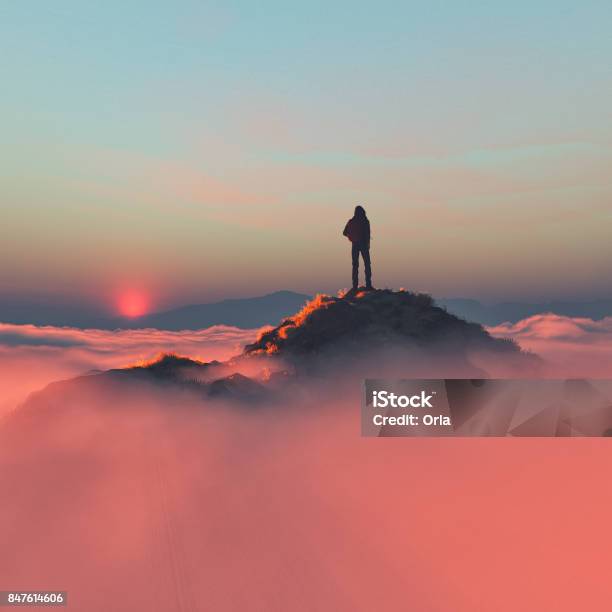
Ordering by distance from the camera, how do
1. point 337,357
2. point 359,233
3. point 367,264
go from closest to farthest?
point 337,357 < point 359,233 < point 367,264

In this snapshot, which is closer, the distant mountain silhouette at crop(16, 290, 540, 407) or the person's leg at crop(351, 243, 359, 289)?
the distant mountain silhouette at crop(16, 290, 540, 407)

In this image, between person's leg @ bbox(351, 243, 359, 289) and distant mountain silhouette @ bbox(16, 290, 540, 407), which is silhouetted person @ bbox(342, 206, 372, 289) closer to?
person's leg @ bbox(351, 243, 359, 289)

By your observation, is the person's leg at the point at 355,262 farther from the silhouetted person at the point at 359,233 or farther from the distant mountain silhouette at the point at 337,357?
the distant mountain silhouette at the point at 337,357

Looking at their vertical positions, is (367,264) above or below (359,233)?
below

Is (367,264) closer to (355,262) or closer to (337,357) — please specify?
(355,262)

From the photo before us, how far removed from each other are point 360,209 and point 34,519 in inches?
732

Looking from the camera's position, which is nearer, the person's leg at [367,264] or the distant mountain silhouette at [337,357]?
the distant mountain silhouette at [337,357]

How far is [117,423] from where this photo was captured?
969 inches

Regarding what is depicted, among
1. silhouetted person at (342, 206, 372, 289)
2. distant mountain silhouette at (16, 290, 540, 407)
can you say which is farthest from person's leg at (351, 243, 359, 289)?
distant mountain silhouette at (16, 290, 540, 407)

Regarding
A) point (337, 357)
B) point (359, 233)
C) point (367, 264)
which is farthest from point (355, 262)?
point (337, 357)

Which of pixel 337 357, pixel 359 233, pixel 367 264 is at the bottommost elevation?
pixel 337 357

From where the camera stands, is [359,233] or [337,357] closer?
[337,357]

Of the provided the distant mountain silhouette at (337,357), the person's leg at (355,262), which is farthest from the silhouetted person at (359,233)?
the distant mountain silhouette at (337,357)

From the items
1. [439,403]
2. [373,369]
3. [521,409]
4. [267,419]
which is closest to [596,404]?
[521,409]
